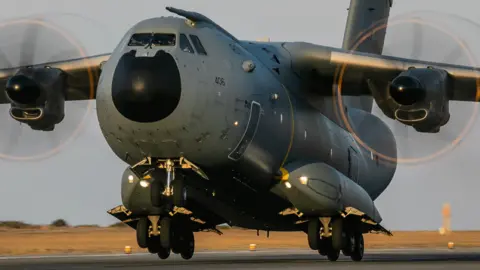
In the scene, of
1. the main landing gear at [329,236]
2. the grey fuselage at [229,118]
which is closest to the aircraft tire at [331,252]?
the main landing gear at [329,236]

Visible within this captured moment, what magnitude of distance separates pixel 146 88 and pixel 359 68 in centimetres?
661

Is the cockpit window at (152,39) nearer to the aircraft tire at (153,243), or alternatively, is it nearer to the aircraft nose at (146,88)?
the aircraft nose at (146,88)

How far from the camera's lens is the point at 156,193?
22.2m

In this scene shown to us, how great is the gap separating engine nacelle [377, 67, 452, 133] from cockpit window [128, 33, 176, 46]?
16.1 ft

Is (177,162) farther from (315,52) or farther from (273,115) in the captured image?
(315,52)

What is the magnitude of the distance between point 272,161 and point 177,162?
2.49m

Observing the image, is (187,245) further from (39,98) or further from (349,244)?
(39,98)

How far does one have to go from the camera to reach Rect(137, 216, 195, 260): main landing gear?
24719 millimetres

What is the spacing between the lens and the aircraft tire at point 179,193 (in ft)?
72.5

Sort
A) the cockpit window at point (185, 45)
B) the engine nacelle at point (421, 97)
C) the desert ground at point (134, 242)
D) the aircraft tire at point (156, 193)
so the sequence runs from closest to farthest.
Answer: the cockpit window at point (185, 45), the aircraft tire at point (156, 193), the engine nacelle at point (421, 97), the desert ground at point (134, 242)

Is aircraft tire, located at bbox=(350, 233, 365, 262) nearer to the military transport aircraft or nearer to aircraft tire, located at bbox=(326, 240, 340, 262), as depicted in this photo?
the military transport aircraft

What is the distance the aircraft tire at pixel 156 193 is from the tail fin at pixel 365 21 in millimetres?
11917

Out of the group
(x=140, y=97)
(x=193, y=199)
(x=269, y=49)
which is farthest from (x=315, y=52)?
(x=140, y=97)

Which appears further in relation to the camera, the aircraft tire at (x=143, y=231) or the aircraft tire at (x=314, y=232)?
the aircraft tire at (x=143, y=231)
